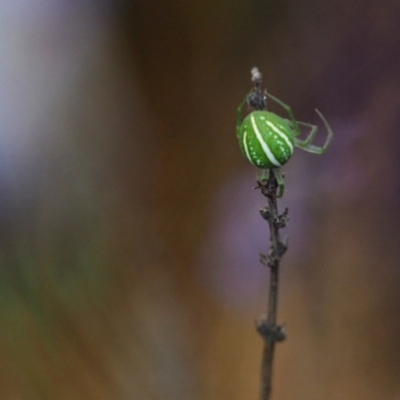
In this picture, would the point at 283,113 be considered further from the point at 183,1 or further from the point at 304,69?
the point at 183,1

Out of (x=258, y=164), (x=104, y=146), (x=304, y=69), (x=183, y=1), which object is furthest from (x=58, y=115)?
(x=258, y=164)

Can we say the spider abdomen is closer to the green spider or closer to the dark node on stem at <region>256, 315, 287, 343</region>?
the green spider

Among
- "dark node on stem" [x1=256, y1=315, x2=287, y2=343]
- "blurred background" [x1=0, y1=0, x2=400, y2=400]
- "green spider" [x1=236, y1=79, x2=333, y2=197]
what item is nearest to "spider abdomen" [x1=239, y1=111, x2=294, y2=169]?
"green spider" [x1=236, y1=79, x2=333, y2=197]

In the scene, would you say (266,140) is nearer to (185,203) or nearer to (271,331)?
(271,331)

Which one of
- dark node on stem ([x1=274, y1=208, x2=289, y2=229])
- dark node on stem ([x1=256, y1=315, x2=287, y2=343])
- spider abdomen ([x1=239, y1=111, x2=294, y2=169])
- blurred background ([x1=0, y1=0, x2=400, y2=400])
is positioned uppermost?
blurred background ([x1=0, y1=0, x2=400, y2=400])

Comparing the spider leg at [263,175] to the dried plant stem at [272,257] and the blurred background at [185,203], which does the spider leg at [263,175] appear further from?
the blurred background at [185,203]

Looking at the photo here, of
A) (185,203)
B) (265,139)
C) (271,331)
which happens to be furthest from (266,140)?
(185,203)
